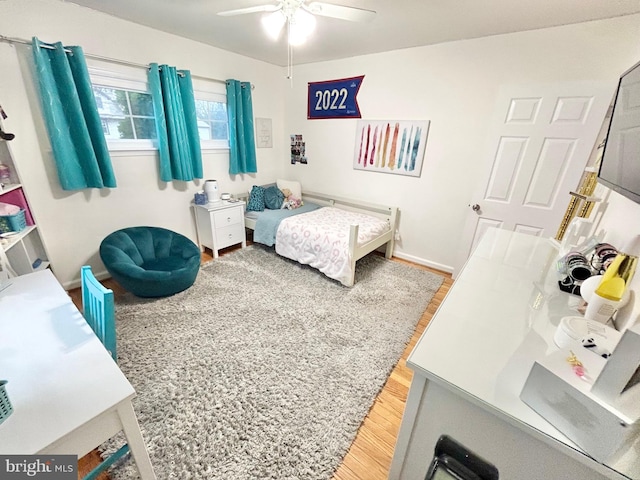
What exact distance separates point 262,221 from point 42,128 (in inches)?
79.2

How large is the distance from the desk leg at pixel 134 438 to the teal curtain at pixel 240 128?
3.01 meters

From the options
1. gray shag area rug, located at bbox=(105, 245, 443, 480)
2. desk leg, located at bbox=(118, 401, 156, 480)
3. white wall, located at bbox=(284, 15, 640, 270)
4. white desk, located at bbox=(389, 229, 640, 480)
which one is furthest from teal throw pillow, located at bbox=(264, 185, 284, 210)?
desk leg, located at bbox=(118, 401, 156, 480)

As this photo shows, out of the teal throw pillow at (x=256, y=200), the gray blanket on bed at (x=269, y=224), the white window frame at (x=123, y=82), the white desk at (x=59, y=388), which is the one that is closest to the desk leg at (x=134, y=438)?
the white desk at (x=59, y=388)

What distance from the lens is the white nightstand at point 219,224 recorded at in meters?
3.05

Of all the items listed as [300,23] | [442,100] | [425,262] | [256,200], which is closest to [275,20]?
[300,23]

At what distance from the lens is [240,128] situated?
10.7 ft

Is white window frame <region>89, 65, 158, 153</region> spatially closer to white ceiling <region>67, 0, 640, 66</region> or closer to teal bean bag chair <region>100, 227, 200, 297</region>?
white ceiling <region>67, 0, 640, 66</region>

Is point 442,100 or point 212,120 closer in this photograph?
point 442,100

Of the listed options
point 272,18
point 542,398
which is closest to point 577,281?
point 542,398

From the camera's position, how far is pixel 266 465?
1.20 metres

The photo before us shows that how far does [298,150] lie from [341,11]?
93.6 inches

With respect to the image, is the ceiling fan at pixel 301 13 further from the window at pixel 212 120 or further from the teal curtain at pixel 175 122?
the window at pixel 212 120

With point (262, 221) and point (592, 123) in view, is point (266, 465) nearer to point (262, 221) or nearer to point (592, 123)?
point (262, 221)

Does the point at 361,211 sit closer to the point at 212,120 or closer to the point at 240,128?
the point at 240,128
